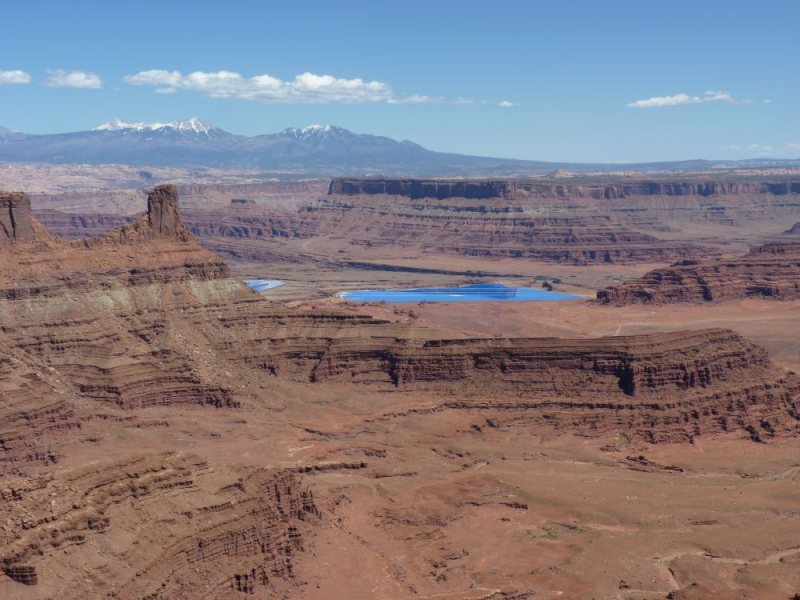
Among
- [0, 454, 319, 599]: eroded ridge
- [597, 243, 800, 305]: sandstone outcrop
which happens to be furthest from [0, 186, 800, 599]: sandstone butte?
[597, 243, 800, 305]: sandstone outcrop

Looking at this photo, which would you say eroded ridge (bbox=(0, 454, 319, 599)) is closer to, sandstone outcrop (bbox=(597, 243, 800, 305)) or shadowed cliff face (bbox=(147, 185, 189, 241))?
shadowed cliff face (bbox=(147, 185, 189, 241))

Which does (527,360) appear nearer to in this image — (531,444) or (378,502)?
(531,444)

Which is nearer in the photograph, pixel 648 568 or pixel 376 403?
pixel 648 568

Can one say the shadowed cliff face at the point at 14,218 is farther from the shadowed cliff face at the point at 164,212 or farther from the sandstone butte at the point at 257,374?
the shadowed cliff face at the point at 164,212

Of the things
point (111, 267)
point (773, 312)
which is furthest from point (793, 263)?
point (111, 267)

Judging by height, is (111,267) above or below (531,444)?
above

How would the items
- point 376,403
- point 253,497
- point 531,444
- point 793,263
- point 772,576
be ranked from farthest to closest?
point 793,263, point 376,403, point 531,444, point 772,576, point 253,497
